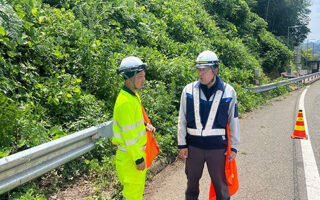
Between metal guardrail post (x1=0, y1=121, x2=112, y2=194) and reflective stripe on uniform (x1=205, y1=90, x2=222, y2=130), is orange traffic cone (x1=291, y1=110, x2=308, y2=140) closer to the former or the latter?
reflective stripe on uniform (x1=205, y1=90, x2=222, y2=130)

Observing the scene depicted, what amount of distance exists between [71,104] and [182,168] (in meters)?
2.47

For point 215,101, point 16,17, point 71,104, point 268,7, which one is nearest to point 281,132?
point 215,101

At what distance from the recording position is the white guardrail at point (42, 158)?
2865 millimetres

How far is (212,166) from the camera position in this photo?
10.5ft

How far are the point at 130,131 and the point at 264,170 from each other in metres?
3.23

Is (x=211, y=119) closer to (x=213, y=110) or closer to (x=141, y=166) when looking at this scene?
(x=213, y=110)

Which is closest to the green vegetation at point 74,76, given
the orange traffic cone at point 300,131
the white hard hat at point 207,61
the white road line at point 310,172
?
the white hard hat at point 207,61

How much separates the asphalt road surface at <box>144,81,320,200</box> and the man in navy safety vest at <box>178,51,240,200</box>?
2.97 ft

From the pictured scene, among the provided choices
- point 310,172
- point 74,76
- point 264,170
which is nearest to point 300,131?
point 310,172

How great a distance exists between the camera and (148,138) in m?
3.20

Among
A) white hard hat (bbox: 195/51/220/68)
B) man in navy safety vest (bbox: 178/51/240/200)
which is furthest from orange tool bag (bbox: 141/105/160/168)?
white hard hat (bbox: 195/51/220/68)

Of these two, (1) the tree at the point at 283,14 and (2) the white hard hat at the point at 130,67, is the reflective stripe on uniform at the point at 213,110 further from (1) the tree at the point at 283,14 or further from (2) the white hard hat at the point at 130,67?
(1) the tree at the point at 283,14

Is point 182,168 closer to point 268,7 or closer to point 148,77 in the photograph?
point 148,77

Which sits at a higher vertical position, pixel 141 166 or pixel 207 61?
pixel 207 61
